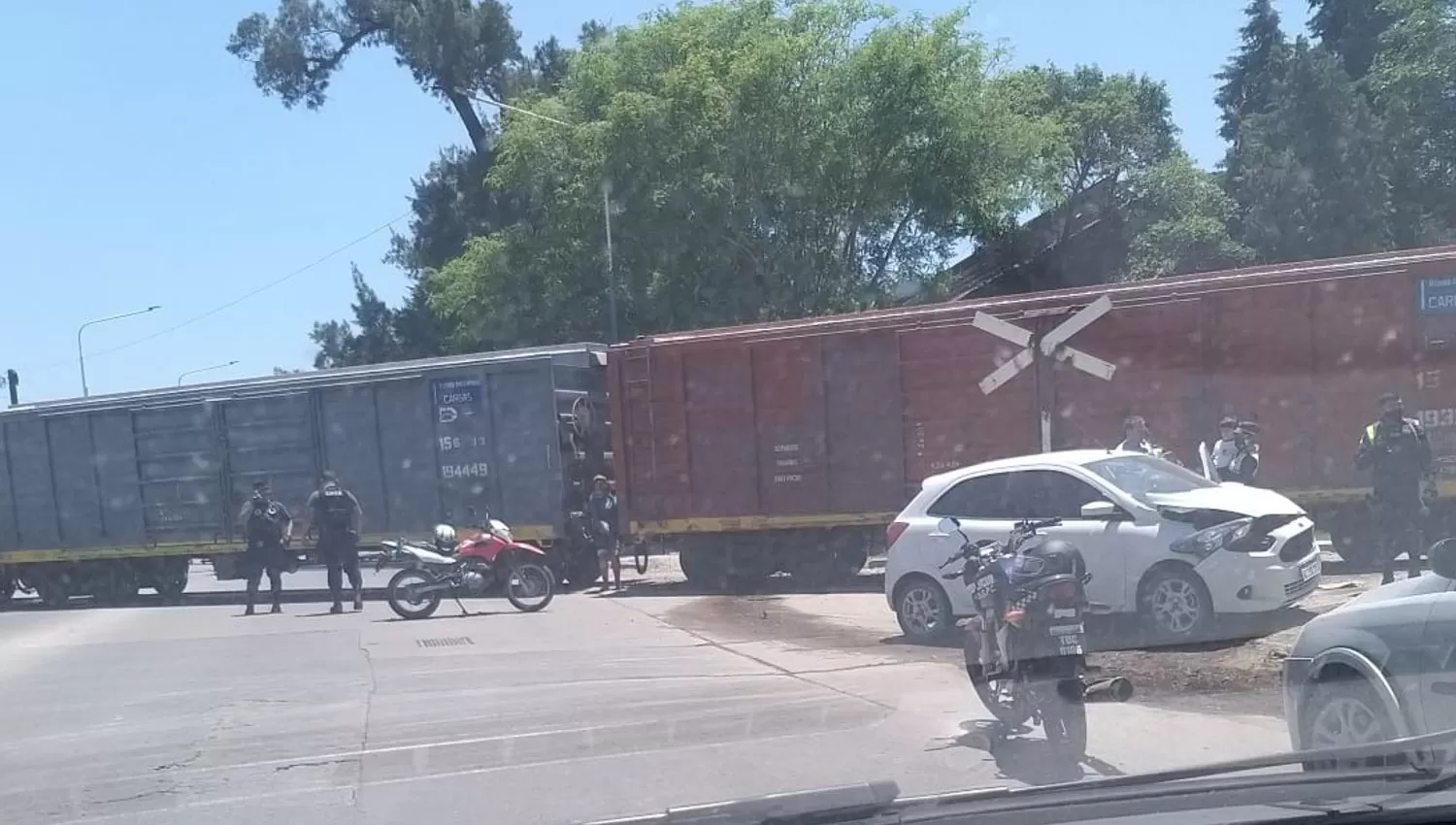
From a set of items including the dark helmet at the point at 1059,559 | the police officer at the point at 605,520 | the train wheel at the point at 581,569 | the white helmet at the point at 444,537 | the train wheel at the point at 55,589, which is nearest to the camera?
the dark helmet at the point at 1059,559

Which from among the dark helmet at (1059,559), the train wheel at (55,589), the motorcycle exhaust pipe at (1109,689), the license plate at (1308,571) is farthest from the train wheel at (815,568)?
the train wheel at (55,589)

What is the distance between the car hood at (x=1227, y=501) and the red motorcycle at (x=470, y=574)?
8.41 metres

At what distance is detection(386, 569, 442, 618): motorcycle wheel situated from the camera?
17.5 m

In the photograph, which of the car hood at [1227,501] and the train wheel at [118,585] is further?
the train wheel at [118,585]

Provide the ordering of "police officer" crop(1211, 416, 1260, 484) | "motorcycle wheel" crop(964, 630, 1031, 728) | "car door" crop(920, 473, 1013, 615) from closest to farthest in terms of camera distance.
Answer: "motorcycle wheel" crop(964, 630, 1031, 728) < "car door" crop(920, 473, 1013, 615) < "police officer" crop(1211, 416, 1260, 484)

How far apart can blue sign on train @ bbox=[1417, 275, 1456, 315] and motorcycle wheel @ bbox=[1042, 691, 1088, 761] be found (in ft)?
33.9

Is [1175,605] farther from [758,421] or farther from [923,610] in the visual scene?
[758,421]

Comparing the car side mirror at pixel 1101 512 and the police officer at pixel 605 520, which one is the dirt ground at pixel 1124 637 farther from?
the police officer at pixel 605 520

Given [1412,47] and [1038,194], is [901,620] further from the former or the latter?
[1412,47]

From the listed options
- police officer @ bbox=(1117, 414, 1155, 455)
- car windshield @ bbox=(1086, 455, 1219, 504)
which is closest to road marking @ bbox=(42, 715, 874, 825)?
car windshield @ bbox=(1086, 455, 1219, 504)

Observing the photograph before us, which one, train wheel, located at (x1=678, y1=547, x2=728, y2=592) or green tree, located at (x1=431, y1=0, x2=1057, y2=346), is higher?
green tree, located at (x1=431, y1=0, x2=1057, y2=346)

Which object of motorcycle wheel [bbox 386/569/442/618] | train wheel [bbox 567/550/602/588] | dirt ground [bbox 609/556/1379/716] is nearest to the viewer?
dirt ground [bbox 609/556/1379/716]

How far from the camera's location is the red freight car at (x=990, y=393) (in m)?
16.3

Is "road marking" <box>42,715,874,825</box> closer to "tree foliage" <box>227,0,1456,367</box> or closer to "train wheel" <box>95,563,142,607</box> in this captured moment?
"train wheel" <box>95,563,142,607</box>
